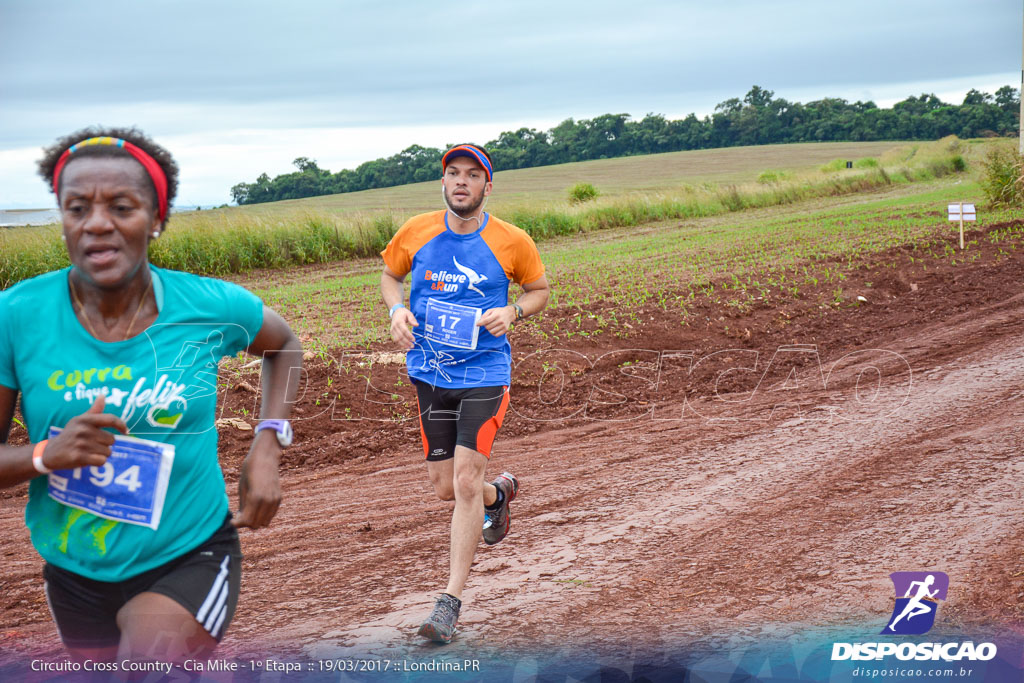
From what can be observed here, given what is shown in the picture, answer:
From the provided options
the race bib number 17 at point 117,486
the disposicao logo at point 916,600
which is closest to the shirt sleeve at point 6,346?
the race bib number 17 at point 117,486

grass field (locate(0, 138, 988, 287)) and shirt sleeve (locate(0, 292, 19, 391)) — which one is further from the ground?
grass field (locate(0, 138, 988, 287))

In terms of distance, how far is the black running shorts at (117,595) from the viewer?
2.70 m

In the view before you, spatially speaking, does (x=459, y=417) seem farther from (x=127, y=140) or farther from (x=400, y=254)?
(x=127, y=140)

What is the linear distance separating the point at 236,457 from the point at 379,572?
118 inches

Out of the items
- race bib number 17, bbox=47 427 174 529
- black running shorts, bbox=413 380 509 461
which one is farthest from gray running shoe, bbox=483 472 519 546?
race bib number 17, bbox=47 427 174 529

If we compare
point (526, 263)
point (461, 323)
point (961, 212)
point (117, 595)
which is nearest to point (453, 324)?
point (461, 323)

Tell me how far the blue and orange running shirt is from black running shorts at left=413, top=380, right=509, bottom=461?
0.18 ft

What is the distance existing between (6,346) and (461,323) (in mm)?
2588

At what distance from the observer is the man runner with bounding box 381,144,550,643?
4.88 m

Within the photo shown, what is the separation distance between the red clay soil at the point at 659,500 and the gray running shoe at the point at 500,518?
0.16 meters

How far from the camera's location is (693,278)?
17.0 m

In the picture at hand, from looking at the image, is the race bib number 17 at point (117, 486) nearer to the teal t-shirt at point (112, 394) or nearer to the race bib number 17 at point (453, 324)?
the teal t-shirt at point (112, 394)

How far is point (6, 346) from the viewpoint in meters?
2.64

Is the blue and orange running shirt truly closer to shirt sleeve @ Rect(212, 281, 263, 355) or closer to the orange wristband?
shirt sleeve @ Rect(212, 281, 263, 355)
